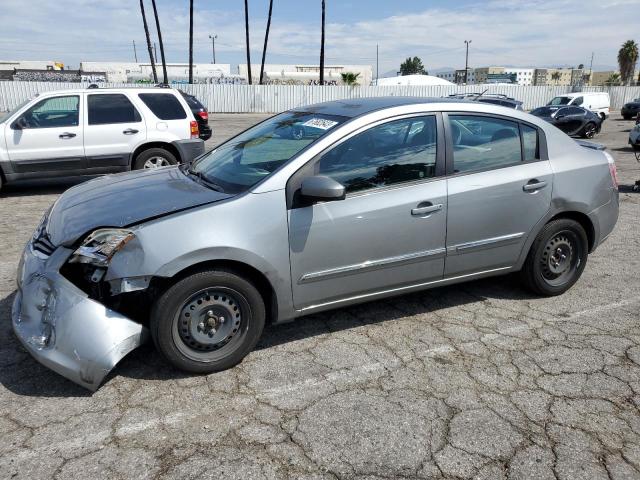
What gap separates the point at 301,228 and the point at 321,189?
30 cm

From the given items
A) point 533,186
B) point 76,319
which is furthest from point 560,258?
point 76,319

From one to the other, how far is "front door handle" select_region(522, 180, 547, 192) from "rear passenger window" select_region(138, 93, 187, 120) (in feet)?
21.4

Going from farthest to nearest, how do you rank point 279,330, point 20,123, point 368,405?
1. point 20,123
2. point 279,330
3. point 368,405

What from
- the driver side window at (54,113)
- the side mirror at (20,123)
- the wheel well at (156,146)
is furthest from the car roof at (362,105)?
the side mirror at (20,123)

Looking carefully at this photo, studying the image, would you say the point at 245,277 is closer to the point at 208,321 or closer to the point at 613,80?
the point at 208,321

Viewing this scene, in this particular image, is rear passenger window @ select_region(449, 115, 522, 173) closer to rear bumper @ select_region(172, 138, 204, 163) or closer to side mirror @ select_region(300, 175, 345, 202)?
side mirror @ select_region(300, 175, 345, 202)

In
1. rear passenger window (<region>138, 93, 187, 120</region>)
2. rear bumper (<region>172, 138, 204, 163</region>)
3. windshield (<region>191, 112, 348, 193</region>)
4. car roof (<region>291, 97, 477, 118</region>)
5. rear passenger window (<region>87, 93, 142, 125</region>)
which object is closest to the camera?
windshield (<region>191, 112, 348, 193</region>)

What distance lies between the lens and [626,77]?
76.2 meters

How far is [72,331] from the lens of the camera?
2850mm

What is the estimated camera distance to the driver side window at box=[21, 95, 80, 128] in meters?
8.16

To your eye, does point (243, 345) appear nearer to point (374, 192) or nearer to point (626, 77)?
point (374, 192)

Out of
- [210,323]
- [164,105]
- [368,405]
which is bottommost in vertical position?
[368,405]

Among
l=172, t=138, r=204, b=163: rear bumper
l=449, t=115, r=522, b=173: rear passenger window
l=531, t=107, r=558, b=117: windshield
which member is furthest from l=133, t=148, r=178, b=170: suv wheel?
l=531, t=107, r=558, b=117: windshield

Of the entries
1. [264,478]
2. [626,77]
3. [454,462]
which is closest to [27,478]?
[264,478]
